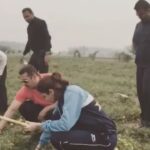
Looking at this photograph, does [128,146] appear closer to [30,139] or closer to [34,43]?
A: [30,139]

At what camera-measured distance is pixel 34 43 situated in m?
11.0

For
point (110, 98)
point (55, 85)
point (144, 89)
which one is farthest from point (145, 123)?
point (110, 98)

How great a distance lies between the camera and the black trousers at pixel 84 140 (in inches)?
271

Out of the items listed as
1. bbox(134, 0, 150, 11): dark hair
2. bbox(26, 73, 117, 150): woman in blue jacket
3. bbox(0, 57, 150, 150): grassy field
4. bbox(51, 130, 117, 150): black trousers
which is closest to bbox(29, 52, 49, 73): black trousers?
bbox(0, 57, 150, 150): grassy field

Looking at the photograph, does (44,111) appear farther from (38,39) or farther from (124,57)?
(124,57)

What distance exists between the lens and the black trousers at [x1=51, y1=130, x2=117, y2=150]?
688 cm

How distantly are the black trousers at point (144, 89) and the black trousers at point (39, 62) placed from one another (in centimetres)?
222

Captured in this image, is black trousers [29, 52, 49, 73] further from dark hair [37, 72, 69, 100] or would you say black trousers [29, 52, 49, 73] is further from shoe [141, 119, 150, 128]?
dark hair [37, 72, 69, 100]

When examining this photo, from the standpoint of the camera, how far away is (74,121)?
6727 mm

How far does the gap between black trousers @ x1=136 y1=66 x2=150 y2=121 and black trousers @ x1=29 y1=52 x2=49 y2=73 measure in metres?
2.22

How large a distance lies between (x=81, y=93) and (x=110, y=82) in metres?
8.93

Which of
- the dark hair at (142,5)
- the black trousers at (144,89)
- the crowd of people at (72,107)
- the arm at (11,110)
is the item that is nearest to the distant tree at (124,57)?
the black trousers at (144,89)

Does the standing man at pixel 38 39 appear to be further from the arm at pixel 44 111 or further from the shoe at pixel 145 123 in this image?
the arm at pixel 44 111

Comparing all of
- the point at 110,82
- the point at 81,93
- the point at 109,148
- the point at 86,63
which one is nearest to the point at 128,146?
the point at 109,148
